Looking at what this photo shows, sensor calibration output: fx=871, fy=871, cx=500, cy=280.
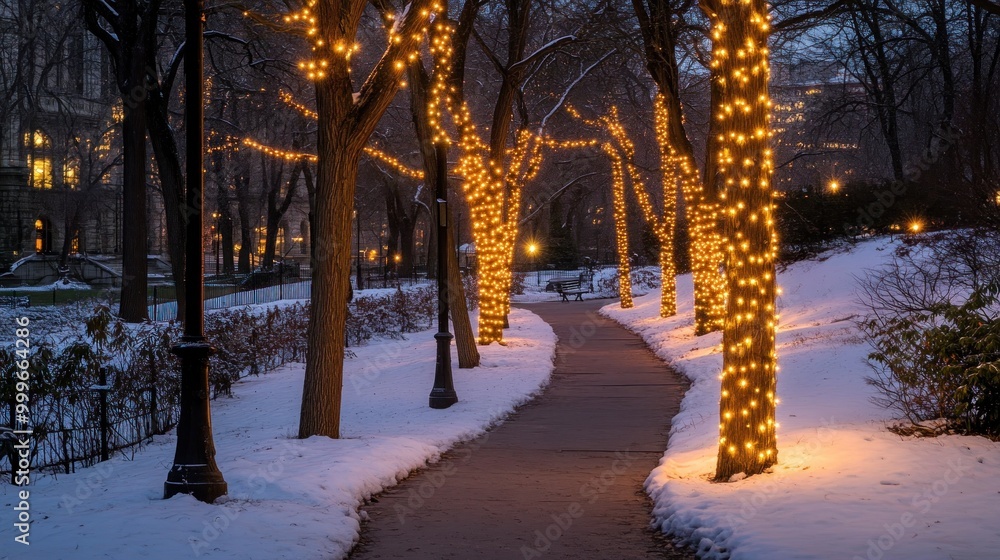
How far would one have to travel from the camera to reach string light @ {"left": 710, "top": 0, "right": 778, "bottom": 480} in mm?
7898

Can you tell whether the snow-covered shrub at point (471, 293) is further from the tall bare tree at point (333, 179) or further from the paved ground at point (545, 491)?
the tall bare tree at point (333, 179)

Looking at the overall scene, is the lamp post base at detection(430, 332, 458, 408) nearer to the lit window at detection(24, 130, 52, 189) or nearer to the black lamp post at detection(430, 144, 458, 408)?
the black lamp post at detection(430, 144, 458, 408)

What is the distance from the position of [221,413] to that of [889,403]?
33.6 ft

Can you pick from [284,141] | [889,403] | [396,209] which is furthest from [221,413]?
[396,209]

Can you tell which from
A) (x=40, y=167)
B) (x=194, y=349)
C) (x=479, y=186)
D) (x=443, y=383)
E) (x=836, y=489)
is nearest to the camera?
(x=836, y=489)

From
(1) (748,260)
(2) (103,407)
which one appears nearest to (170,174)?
(2) (103,407)

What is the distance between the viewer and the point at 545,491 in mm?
8547

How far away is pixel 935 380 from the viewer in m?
8.67

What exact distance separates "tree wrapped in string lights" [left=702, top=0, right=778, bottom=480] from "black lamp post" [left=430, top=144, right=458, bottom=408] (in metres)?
6.16

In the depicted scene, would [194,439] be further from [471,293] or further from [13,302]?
[471,293]

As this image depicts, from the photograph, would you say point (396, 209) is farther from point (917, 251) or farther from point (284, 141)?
point (917, 251)

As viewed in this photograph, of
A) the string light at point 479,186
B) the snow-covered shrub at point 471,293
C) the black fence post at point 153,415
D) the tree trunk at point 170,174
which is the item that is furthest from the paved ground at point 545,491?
the snow-covered shrub at point 471,293

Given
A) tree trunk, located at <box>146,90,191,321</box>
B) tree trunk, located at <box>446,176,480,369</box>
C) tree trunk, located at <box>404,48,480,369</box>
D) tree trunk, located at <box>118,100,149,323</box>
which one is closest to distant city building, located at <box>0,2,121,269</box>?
tree trunk, located at <box>118,100,149,323</box>

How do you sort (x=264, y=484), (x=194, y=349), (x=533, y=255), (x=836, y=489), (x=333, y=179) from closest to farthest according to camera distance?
(x=836, y=489) → (x=194, y=349) → (x=264, y=484) → (x=333, y=179) → (x=533, y=255)
